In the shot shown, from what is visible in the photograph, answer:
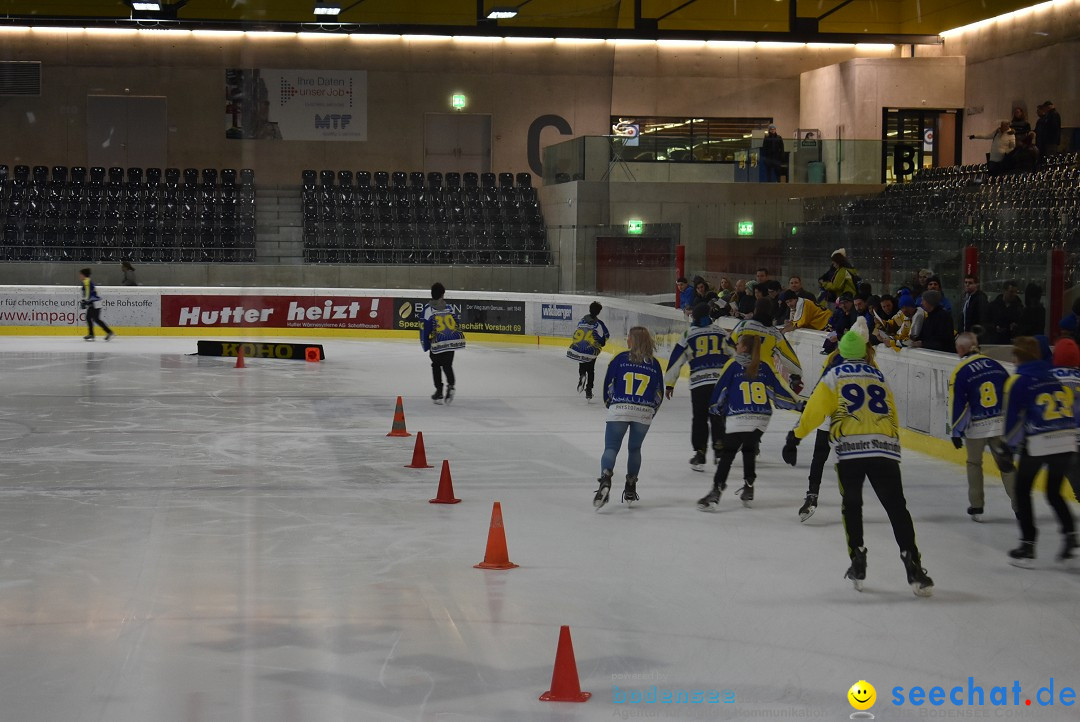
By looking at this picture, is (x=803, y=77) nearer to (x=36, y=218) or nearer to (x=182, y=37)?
(x=182, y=37)

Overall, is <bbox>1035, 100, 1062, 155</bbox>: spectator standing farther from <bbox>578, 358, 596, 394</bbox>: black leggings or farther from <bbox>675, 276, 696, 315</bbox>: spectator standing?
<bbox>578, 358, 596, 394</bbox>: black leggings

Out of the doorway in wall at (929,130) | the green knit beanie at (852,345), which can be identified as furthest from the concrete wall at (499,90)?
the green knit beanie at (852,345)

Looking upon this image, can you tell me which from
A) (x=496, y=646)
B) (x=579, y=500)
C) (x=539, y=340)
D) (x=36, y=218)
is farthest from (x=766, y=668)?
(x=36, y=218)

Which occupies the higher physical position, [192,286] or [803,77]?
[803,77]

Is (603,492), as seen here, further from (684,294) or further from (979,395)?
(684,294)

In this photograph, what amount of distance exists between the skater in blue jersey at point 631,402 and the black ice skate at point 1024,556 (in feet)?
9.77

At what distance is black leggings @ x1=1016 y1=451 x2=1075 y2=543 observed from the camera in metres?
8.10

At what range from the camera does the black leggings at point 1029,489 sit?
810 centimetres

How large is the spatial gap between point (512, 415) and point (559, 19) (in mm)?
19162

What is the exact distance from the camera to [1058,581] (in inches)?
308

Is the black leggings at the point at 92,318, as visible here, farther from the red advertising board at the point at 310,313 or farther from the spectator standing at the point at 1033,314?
the spectator standing at the point at 1033,314

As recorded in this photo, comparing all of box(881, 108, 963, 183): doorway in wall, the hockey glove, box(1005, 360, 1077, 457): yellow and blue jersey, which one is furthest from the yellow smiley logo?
box(881, 108, 963, 183): doorway in wall

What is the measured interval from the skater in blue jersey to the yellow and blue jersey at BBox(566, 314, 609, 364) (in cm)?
638

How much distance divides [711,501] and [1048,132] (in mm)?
13638
